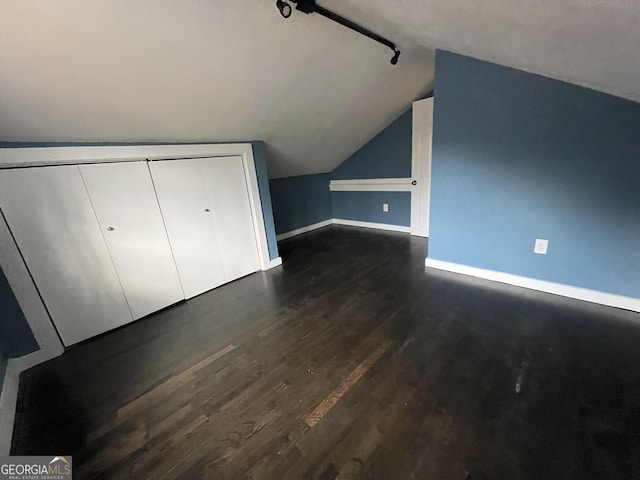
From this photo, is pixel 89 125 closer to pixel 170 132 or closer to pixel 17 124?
pixel 17 124

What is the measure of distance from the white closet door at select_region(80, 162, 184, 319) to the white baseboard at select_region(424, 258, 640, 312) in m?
2.80

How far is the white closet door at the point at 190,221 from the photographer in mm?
2496

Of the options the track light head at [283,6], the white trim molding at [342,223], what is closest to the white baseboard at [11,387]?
the track light head at [283,6]

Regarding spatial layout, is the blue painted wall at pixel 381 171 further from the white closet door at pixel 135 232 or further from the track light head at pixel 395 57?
the white closet door at pixel 135 232

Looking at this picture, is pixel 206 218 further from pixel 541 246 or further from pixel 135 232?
pixel 541 246

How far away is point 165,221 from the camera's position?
251 cm

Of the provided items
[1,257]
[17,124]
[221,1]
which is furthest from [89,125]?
[221,1]

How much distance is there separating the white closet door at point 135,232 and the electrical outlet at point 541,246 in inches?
132

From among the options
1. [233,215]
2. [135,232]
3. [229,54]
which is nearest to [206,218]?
[233,215]

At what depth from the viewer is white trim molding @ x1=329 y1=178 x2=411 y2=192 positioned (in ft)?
14.0

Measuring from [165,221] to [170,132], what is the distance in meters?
0.80

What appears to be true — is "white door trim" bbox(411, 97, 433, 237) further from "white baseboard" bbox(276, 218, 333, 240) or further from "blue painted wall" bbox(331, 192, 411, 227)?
"white baseboard" bbox(276, 218, 333, 240)

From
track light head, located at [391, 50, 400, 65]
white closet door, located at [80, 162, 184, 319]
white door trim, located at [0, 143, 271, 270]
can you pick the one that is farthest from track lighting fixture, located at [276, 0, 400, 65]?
white closet door, located at [80, 162, 184, 319]

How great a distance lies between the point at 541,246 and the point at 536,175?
2.03 feet
